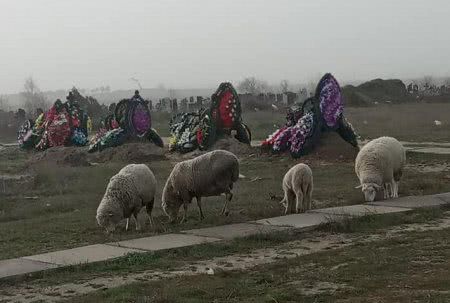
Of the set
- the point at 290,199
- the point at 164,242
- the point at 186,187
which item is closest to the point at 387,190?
the point at 290,199

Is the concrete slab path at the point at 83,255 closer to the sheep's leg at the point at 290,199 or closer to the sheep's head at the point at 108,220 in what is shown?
the sheep's head at the point at 108,220

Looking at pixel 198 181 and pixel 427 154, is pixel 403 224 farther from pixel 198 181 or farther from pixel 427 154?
pixel 427 154

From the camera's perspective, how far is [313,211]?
586 inches

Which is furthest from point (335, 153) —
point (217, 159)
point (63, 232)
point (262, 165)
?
point (63, 232)

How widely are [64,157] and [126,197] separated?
1903 centimetres

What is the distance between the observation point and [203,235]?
12.4m

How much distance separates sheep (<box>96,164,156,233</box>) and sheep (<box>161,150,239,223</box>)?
605 mm

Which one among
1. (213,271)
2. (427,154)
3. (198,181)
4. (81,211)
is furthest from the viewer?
(427,154)

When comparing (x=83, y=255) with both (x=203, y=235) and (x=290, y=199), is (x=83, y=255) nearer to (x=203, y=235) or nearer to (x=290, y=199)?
(x=203, y=235)

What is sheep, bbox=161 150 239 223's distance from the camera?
14562mm

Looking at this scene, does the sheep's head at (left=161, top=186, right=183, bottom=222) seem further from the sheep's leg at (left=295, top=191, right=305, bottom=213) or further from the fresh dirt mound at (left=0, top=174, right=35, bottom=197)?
the fresh dirt mound at (left=0, top=174, right=35, bottom=197)

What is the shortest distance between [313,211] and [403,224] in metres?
2.20

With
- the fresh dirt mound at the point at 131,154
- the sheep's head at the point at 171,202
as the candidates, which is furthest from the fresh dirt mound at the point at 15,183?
the sheep's head at the point at 171,202

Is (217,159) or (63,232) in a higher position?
(217,159)
